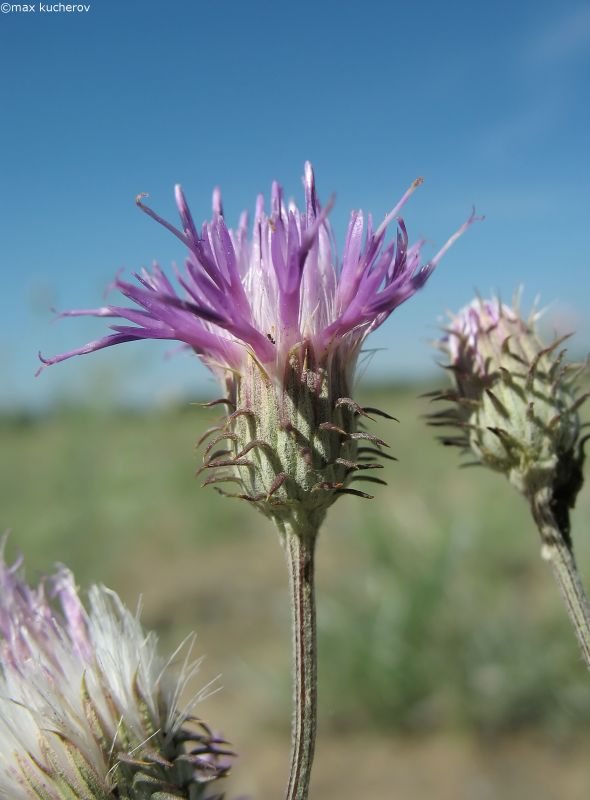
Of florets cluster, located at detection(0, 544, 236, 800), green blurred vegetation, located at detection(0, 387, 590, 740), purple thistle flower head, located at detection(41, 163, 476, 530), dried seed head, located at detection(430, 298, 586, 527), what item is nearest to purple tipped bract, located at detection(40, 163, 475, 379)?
purple thistle flower head, located at detection(41, 163, 476, 530)

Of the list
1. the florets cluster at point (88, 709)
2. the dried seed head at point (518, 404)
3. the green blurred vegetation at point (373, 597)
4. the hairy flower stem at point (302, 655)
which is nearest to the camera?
the hairy flower stem at point (302, 655)

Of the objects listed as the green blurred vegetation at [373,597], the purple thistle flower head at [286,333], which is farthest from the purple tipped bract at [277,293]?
the green blurred vegetation at [373,597]

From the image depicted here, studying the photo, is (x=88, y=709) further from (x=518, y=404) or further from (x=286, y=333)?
(x=518, y=404)

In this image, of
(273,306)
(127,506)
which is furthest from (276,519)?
(127,506)

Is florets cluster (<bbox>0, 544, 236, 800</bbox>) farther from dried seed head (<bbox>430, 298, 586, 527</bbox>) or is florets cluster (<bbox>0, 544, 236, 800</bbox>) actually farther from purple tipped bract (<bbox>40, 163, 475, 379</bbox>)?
dried seed head (<bbox>430, 298, 586, 527</bbox>)

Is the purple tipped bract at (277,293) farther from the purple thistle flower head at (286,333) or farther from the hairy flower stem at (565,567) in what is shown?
the hairy flower stem at (565,567)

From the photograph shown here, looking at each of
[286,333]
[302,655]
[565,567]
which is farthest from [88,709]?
[565,567]
